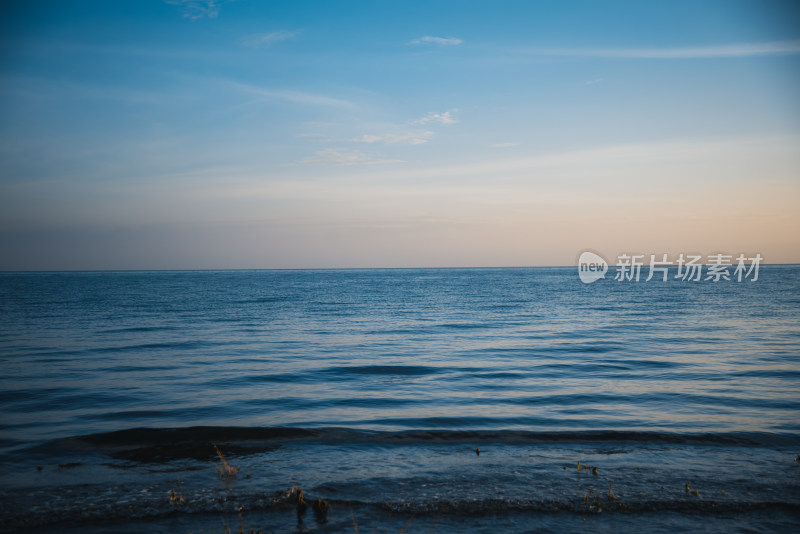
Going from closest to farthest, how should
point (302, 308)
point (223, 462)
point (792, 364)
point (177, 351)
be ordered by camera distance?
point (223, 462) < point (792, 364) < point (177, 351) < point (302, 308)

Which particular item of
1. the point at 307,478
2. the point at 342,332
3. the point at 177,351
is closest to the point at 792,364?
the point at 307,478

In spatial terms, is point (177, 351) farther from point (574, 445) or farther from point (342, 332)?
point (574, 445)

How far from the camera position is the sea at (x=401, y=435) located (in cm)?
778

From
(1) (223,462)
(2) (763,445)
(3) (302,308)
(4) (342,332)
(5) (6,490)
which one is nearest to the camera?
(5) (6,490)

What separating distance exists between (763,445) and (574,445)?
4.27m

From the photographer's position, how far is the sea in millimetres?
7777

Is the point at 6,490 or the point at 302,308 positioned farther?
the point at 302,308

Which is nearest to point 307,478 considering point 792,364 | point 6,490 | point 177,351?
point 6,490

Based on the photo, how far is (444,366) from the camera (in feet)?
72.9

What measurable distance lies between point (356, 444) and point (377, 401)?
440 cm

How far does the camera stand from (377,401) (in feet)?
53.0

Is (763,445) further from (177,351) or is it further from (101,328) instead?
(101,328)

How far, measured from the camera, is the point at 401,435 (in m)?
12.4

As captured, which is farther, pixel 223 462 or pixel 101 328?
pixel 101 328
